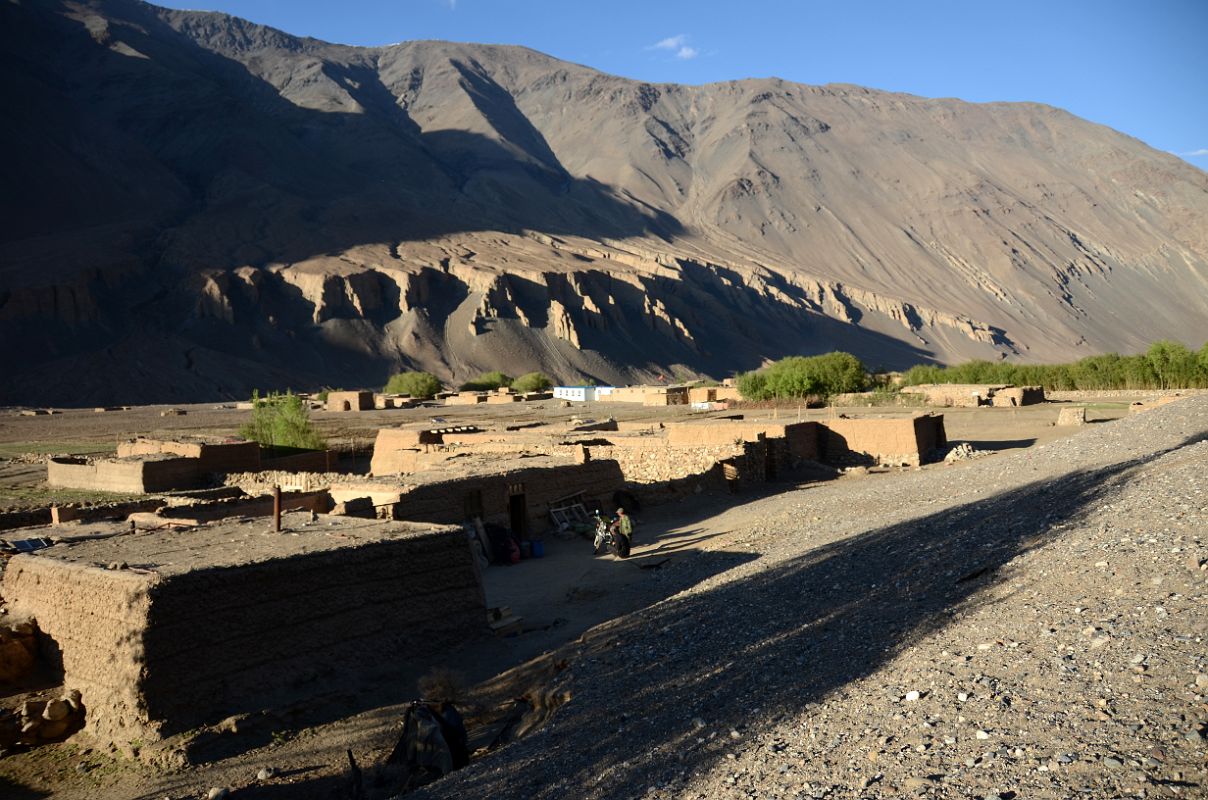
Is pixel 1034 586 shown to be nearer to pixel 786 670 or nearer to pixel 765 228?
pixel 786 670

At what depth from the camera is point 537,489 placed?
18844mm

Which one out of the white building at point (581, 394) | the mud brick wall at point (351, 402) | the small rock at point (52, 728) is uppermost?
the mud brick wall at point (351, 402)

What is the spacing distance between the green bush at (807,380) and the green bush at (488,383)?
2596 centimetres

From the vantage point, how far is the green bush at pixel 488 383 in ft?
244

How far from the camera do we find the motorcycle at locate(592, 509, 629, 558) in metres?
16.6

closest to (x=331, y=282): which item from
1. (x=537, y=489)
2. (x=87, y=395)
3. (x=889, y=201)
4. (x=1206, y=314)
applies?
(x=87, y=395)

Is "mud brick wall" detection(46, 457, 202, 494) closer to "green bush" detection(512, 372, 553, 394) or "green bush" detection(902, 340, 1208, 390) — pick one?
"green bush" detection(902, 340, 1208, 390)

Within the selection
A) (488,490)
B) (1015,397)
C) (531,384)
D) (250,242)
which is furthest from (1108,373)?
(250,242)

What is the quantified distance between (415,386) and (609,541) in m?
51.9

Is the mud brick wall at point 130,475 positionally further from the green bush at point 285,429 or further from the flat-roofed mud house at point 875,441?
the flat-roofed mud house at point 875,441

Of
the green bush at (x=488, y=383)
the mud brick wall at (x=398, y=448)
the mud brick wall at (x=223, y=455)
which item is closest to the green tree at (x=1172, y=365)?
the mud brick wall at (x=398, y=448)

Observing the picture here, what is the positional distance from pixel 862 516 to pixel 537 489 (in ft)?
19.5

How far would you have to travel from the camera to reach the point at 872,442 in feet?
90.6

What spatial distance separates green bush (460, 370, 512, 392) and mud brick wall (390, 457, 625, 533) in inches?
2111
